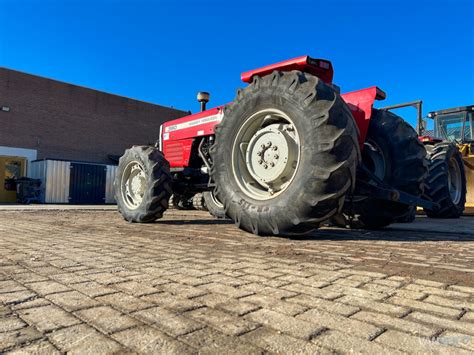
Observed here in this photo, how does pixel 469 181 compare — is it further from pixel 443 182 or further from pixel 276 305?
pixel 276 305

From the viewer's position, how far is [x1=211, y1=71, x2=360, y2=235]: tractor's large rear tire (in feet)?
12.2

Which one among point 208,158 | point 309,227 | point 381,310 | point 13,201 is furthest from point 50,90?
point 381,310

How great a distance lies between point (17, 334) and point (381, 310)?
1480mm

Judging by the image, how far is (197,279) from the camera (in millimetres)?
2295

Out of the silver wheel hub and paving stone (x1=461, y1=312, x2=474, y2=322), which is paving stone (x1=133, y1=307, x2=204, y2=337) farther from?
the silver wheel hub

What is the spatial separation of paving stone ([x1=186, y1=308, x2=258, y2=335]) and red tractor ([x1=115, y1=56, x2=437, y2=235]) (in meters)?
2.17

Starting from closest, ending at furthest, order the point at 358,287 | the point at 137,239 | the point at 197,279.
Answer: the point at 358,287 → the point at 197,279 → the point at 137,239

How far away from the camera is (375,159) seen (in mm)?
5555

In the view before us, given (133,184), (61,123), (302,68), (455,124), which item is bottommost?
(133,184)

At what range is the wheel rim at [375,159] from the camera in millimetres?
5465

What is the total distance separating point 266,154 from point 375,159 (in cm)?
197

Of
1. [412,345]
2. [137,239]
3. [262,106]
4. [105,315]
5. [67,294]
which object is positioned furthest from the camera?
[262,106]

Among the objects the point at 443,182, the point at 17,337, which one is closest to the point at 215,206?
the point at 443,182

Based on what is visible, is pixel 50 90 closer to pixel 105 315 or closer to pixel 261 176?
Answer: pixel 261 176
